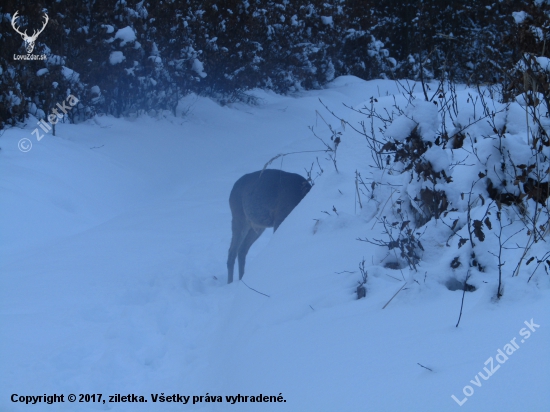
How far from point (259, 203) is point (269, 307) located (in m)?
3.23

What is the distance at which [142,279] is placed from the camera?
5699mm

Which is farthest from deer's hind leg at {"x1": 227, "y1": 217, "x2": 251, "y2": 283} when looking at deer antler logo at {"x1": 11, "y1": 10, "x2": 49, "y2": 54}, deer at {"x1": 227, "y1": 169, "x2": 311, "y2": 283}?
deer antler logo at {"x1": 11, "y1": 10, "x2": 49, "y2": 54}

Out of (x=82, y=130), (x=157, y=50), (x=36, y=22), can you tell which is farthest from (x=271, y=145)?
(x=36, y=22)

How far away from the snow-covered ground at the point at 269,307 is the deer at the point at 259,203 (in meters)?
0.38

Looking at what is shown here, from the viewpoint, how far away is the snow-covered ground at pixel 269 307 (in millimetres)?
2102

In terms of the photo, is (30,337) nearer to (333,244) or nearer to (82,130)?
(333,244)

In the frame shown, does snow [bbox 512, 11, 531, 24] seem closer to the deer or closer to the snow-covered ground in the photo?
the snow-covered ground

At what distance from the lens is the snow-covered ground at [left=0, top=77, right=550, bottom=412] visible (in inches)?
82.7

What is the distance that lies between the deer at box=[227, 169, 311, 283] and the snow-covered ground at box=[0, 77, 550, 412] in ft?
1.26

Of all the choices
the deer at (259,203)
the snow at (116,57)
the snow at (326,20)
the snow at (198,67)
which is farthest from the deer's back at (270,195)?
the snow at (326,20)

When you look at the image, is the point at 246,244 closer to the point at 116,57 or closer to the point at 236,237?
the point at 236,237

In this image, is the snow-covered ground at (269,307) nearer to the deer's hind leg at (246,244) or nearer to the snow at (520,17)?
the deer's hind leg at (246,244)

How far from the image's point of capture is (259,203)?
6531mm

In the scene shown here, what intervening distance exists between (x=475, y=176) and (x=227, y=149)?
10.5 m
